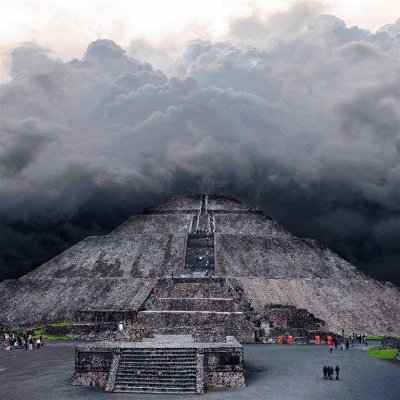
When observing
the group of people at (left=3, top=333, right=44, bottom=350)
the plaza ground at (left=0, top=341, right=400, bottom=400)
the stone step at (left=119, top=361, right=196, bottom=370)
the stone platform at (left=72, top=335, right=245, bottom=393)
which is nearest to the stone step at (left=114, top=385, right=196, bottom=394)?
the stone platform at (left=72, top=335, right=245, bottom=393)

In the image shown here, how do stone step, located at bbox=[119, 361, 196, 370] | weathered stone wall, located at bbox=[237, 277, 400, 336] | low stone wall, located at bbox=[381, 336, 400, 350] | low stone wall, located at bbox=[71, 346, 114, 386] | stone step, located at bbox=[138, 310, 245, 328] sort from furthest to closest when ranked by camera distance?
1. weathered stone wall, located at bbox=[237, 277, 400, 336]
2. stone step, located at bbox=[138, 310, 245, 328]
3. low stone wall, located at bbox=[381, 336, 400, 350]
4. low stone wall, located at bbox=[71, 346, 114, 386]
5. stone step, located at bbox=[119, 361, 196, 370]

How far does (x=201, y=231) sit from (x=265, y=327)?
116 feet

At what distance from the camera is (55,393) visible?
29938 mm

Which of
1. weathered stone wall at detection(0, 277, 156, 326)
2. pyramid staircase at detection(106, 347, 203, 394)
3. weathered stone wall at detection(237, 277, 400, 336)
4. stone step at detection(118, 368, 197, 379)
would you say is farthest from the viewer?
weathered stone wall at detection(0, 277, 156, 326)

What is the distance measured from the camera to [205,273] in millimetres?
75938

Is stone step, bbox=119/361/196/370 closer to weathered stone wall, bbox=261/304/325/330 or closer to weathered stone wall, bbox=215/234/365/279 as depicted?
weathered stone wall, bbox=261/304/325/330

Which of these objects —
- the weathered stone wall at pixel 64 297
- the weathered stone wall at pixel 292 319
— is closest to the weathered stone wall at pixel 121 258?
the weathered stone wall at pixel 64 297

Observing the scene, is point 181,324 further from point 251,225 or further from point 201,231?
point 251,225

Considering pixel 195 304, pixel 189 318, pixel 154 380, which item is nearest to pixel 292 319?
pixel 195 304

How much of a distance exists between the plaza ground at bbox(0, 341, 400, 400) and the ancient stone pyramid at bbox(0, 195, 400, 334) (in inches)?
635

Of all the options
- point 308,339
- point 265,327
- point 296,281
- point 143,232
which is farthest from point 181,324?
point 143,232

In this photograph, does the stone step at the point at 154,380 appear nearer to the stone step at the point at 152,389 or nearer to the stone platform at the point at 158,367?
the stone platform at the point at 158,367

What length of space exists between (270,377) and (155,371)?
22.2 feet

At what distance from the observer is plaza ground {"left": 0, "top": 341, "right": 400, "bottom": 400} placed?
1153 inches
